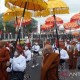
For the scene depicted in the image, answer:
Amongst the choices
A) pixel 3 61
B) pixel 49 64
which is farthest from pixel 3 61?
pixel 49 64

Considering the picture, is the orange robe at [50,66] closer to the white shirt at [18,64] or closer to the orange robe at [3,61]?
the white shirt at [18,64]

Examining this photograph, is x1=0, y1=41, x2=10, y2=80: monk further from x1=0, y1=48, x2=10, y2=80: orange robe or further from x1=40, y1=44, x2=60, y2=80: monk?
x1=40, y1=44, x2=60, y2=80: monk

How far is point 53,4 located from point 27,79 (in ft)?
11.9

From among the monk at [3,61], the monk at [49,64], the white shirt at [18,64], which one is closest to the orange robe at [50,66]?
the monk at [49,64]

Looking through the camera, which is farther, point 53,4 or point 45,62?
point 53,4

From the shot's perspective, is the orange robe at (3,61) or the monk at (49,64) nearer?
the monk at (49,64)

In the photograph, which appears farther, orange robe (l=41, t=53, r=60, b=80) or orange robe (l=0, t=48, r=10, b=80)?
orange robe (l=0, t=48, r=10, b=80)

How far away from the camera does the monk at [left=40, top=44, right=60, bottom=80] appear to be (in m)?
10.9

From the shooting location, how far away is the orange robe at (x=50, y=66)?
36.0 feet

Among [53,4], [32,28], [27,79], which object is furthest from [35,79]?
[32,28]

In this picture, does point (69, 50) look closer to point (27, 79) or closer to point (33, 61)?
point (33, 61)

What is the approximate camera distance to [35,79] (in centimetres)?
1504

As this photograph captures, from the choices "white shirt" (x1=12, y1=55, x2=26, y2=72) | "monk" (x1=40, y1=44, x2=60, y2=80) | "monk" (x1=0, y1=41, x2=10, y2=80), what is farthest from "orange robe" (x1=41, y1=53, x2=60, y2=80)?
"monk" (x1=0, y1=41, x2=10, y2=80)

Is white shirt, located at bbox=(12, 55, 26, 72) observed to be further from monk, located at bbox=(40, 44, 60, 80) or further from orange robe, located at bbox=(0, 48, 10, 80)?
monk, located at bbox=(40, 44, 60, 80)
